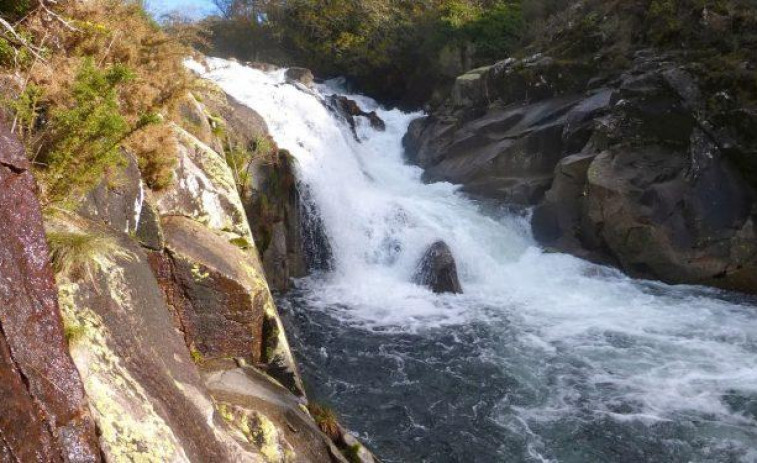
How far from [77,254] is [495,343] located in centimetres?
751

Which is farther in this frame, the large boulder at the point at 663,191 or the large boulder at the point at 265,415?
the large boulder at the point at 663,191

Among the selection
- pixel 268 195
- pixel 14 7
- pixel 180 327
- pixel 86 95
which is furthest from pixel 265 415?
pixel 268 195

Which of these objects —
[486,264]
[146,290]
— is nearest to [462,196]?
[486,264]

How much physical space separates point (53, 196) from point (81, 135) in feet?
1.87

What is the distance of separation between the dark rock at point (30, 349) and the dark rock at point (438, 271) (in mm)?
9415

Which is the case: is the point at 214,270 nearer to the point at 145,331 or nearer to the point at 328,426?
the point at 145,331

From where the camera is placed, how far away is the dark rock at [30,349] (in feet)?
9.37

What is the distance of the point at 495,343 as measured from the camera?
386 inches

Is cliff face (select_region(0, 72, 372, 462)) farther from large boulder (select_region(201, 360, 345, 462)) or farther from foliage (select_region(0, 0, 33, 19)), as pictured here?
foliage (select_region(0, 0, 33, 19))

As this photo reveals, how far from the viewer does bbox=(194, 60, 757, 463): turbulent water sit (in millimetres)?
7289

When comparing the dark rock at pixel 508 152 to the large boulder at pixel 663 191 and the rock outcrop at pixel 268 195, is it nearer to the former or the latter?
the large boulder at pixel 663 191

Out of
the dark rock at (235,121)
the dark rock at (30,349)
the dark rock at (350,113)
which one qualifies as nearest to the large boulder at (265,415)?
the dark rock at (30,349)

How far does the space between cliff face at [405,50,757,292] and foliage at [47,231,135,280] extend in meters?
11.6

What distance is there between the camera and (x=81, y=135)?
4688 millimetres
